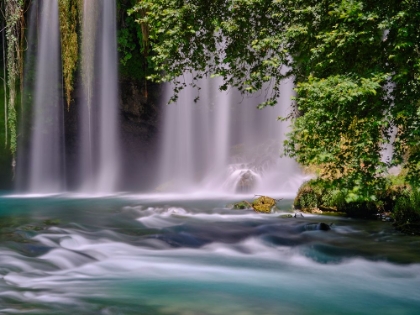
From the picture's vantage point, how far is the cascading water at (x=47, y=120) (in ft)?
50.7

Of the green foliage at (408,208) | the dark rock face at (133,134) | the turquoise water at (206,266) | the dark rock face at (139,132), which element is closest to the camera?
the turquoise water at (206,266)

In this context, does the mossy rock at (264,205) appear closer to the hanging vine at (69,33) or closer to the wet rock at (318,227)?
the wet rock at (318,227)

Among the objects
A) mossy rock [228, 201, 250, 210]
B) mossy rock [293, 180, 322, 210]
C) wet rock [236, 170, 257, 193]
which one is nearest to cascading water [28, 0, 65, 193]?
wet rock [236, 170, 257, 193]

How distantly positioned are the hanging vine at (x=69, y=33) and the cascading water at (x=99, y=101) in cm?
47

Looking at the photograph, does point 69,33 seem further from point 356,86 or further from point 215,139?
point 356,86

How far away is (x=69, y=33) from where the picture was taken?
577 inches

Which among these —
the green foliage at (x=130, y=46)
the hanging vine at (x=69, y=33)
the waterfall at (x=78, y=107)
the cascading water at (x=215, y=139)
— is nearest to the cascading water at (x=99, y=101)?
the waterfall at (x=78, y=107)

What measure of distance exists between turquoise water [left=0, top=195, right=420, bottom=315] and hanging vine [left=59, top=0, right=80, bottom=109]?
6.81 m

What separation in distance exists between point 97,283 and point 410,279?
371 centimetres

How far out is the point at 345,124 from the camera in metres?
5.36

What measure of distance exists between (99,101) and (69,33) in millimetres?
3068

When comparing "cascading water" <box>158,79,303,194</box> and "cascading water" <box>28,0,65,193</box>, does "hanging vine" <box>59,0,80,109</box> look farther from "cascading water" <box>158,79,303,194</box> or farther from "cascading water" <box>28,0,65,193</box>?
"cascading water" <box>158,79,303,194</box>

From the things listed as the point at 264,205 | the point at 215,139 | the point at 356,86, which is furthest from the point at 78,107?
the point at 356,86

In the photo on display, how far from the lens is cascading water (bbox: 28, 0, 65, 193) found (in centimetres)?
1545
